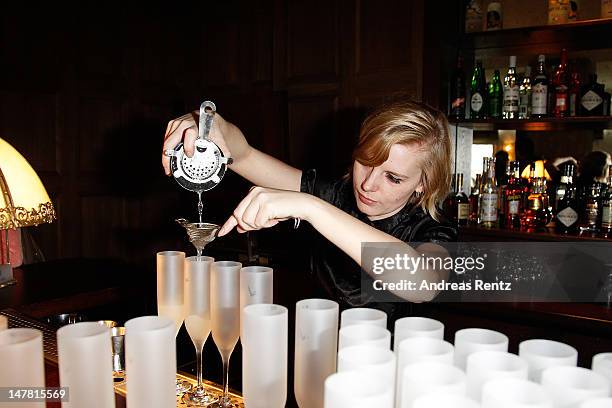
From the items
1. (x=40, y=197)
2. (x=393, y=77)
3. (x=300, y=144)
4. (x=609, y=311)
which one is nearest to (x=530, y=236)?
(x=609, y=311)

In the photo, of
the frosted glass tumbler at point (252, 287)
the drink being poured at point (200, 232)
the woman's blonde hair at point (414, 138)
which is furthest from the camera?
the woman's blonde hair at point (414, 138)

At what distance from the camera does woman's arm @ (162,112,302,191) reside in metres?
1.27

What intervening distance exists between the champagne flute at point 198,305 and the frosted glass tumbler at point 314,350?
9.3 inches

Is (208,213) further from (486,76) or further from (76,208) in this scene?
(486,76)

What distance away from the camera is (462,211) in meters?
2.79

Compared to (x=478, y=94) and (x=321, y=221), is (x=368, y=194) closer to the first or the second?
(x=321, y=221)

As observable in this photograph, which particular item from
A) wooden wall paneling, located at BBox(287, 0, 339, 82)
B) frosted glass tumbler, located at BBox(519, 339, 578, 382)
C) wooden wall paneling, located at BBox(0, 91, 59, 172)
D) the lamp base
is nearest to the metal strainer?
frosted glass tumbler, located at BBox(519, 339, 578, 382)

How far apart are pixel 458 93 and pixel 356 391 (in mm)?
2553

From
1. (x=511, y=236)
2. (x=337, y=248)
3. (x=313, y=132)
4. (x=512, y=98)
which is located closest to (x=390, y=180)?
(x=337, y=248)

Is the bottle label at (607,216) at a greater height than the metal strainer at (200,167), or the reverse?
the metal strainer at (200,167)

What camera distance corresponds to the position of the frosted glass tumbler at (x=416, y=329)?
0.71m

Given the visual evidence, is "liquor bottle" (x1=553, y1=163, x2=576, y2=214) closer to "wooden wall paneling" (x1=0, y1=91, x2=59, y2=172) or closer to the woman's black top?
the woman's black top

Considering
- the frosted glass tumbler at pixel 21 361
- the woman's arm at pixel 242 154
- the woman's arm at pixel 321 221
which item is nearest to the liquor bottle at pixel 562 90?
the woman's arm at pixel 242 154

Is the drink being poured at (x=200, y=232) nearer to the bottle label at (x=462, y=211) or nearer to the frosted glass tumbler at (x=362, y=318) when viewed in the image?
the frosted glass tumbler at (x=362, y=318)
